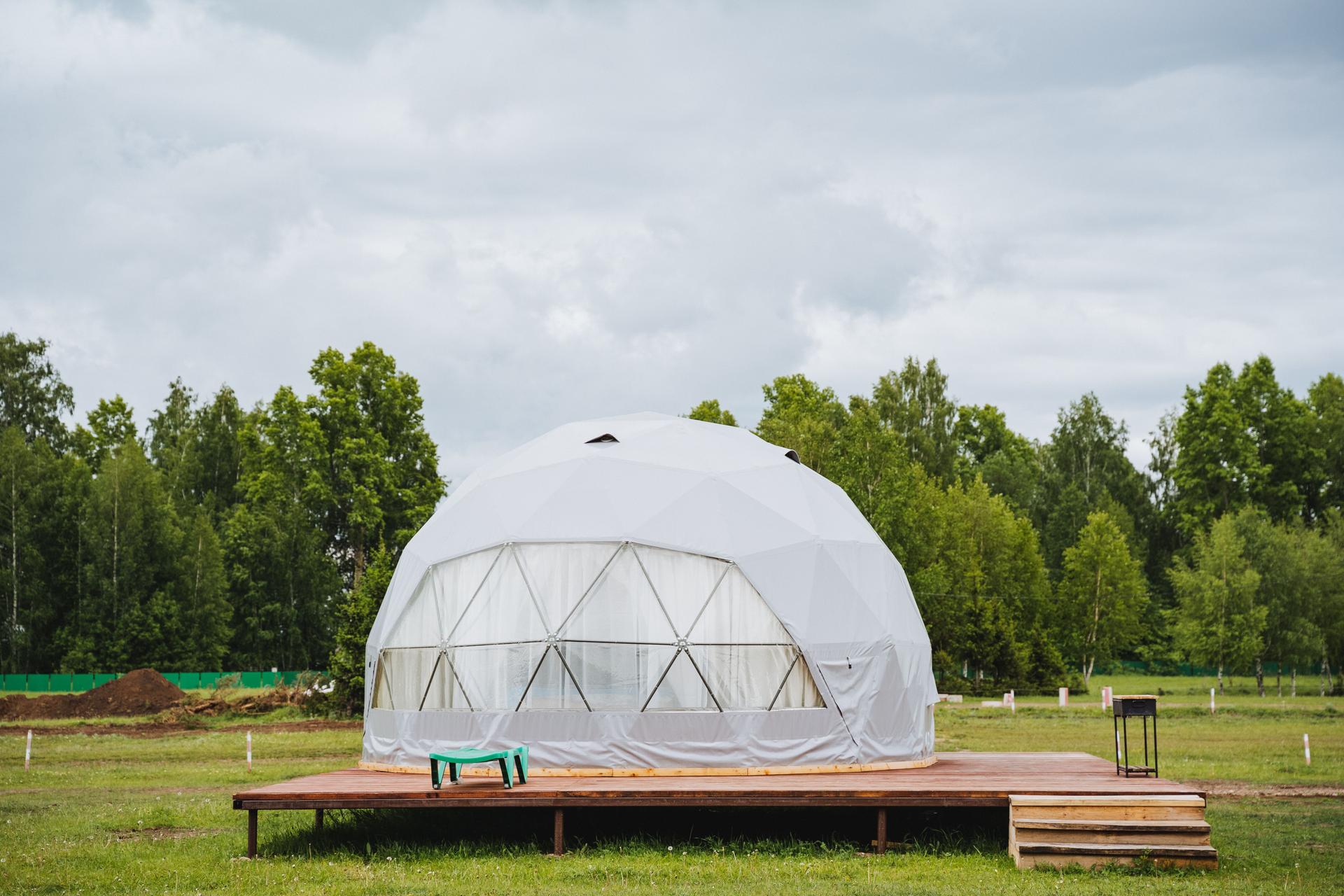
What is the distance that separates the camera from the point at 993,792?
39.6 feet

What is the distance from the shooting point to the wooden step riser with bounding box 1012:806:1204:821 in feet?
37.7

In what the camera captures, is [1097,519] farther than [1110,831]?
Yes

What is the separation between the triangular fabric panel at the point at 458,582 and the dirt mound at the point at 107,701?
2736 cm

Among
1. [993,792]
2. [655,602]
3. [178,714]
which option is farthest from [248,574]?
[993,792]

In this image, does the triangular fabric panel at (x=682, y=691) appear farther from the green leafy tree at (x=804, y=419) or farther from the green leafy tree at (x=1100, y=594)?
the green leafy tree at (x=1100, y=594)

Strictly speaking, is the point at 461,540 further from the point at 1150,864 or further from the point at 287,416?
the point at 287,416

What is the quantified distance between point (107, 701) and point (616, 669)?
1230 inches

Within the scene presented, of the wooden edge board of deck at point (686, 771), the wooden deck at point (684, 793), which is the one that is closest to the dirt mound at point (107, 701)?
the wooden edge board of deck at point (686, 771)

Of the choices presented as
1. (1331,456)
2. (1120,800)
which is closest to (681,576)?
(1120,800)

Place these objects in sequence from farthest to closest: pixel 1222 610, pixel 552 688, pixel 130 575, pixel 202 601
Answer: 1. pixel 202 601
2. pixel 1222 610
3. pixel 130 575
4. pixel 552 688

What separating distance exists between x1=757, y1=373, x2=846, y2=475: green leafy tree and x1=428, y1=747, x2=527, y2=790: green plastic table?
81.2 feet

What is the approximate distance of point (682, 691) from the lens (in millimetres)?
14352

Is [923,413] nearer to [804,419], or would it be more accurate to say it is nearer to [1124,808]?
[804,419]

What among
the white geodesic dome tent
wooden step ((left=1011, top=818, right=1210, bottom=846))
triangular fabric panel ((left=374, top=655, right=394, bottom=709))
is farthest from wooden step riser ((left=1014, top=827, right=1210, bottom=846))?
triangular fabric panel ((left=374, top=655, right=394, bottom=709))
